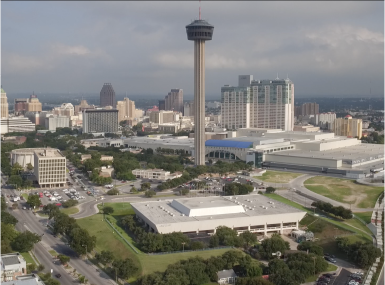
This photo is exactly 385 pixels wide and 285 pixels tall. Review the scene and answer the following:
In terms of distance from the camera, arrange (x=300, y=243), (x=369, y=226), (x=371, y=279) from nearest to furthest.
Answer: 1. (x=371, y=279)
2. (x=300, y=243)
3. (x=369, y=226)

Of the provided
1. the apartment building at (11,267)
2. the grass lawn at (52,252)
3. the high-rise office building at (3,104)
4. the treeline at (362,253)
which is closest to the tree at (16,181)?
the grass lawn at (52,252)

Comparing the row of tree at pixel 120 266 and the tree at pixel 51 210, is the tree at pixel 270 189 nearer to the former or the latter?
the tree at pixel 51 210

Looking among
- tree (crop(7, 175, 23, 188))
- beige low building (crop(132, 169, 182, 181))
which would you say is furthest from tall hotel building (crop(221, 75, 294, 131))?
tree (crop(7, 175, 23, 188))

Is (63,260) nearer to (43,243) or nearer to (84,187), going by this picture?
(43,243)

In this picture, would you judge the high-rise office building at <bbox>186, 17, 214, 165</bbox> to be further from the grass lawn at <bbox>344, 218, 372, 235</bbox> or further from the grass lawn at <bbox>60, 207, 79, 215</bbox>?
the grass lawn at <bbox>344, 218, 372, 235</bbox>

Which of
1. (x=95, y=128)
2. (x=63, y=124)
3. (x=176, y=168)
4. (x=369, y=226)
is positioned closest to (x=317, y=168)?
(x=176, y=168)

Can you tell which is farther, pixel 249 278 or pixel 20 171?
pixel 20 171
